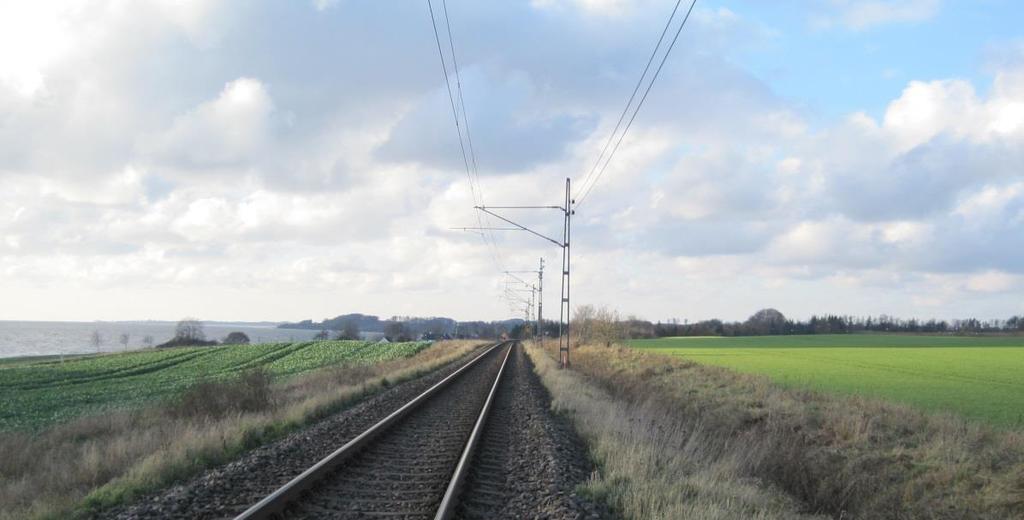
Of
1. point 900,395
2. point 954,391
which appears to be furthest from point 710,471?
point 954,391

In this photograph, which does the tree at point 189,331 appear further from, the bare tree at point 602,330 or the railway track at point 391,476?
the railway track at point 391,476

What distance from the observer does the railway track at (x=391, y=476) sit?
6.97m

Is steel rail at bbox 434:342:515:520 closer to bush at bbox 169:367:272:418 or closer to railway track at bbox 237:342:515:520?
Answer: railway track at bbox 237:342:515:520

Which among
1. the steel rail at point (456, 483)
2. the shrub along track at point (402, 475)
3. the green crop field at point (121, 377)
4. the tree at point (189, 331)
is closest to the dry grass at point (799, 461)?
the shrub along track at point (402, 475)

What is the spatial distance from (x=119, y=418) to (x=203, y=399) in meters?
2.87

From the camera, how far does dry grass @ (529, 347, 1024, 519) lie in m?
8.37

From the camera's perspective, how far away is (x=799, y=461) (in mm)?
13906

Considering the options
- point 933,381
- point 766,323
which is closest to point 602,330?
point 933,381

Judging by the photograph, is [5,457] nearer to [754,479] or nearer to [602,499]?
[602,499]

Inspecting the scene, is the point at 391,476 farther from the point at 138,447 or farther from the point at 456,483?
the point at 138,447

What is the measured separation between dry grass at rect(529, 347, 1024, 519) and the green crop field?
12.4 metres

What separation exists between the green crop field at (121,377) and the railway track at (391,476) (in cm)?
886

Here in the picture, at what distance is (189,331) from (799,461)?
14370cm

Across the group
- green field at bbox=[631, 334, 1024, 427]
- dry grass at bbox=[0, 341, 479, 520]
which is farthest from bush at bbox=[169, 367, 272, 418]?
green field at bbox=[631, 334, 1024, 427]
